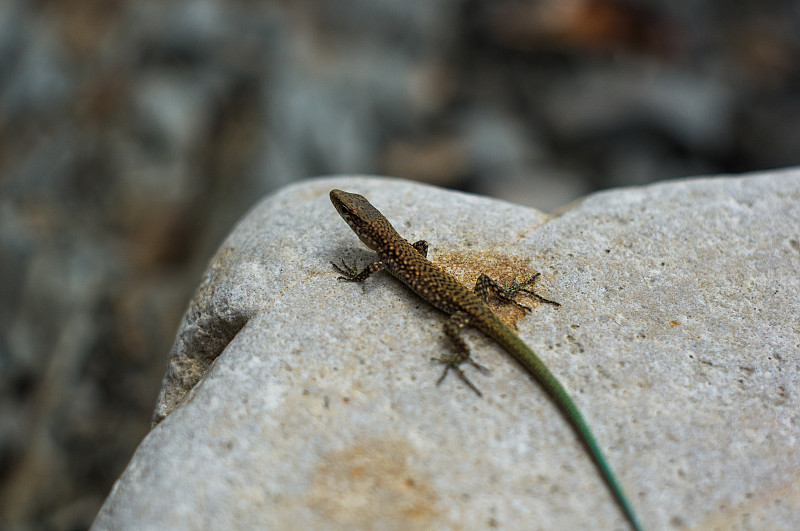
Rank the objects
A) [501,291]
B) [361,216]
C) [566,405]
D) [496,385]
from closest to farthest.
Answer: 1. [566,405]
2. [496,385]
3. [501,291]
4. [361,216]

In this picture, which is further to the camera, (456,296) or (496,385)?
(456,296)

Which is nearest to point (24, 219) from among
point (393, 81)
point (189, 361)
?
point (189, 361)

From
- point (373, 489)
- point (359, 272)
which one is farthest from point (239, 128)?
point (373, 489)

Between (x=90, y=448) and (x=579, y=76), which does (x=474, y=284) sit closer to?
(x=90, y=448)

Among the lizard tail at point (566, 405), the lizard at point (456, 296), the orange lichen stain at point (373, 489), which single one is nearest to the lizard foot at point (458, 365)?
the lizard at point (456, 296)

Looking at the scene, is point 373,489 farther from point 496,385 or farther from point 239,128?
point 239,128

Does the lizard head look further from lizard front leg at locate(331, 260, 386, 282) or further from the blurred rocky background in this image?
the blurred rocky background

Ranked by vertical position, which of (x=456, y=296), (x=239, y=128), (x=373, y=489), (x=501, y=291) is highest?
(x=239, y=128)
